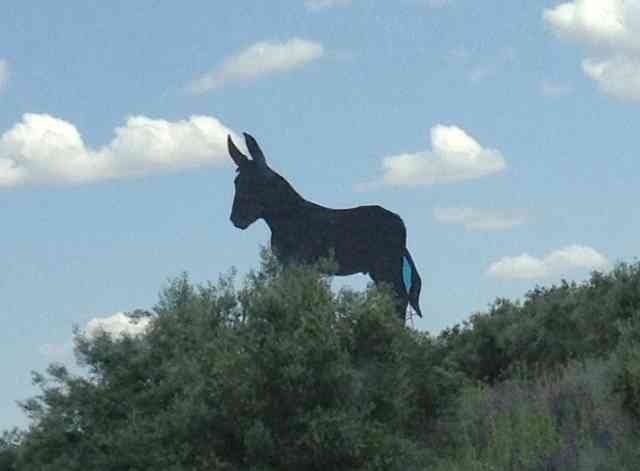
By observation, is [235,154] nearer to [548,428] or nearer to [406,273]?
[406,273]

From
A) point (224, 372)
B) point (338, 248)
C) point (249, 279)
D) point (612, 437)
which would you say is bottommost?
point (612, 437)

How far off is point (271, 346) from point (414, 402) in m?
2.64

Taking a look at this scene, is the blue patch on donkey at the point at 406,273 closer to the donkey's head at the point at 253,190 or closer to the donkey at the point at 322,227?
the donkey at the point at 322,227

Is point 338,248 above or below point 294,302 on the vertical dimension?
above

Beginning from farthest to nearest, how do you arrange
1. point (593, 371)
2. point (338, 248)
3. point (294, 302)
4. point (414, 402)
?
point (338, 248), point (593, 371), point (414, 402), point (294, 302)

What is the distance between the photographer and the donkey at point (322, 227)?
93.2 ft

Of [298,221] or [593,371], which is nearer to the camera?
[593,371]

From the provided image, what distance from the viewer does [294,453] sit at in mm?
17609

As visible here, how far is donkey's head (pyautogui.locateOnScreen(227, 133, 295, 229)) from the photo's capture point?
28734 millimetres

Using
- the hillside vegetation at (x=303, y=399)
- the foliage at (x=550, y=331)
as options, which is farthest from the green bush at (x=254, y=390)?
the foliage at (x=550, y=331)

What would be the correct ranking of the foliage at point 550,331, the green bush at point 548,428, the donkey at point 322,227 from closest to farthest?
the green bush at point 548,428 < the foliage at point 550,331 < the donkey at point 322,227

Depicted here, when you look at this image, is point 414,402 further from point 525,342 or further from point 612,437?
point 525,342

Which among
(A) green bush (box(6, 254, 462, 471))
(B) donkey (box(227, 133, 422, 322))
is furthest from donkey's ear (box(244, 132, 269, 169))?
(A) green bush (box(6, 254, 462, 471))

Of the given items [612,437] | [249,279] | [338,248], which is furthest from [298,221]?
[612,437]
